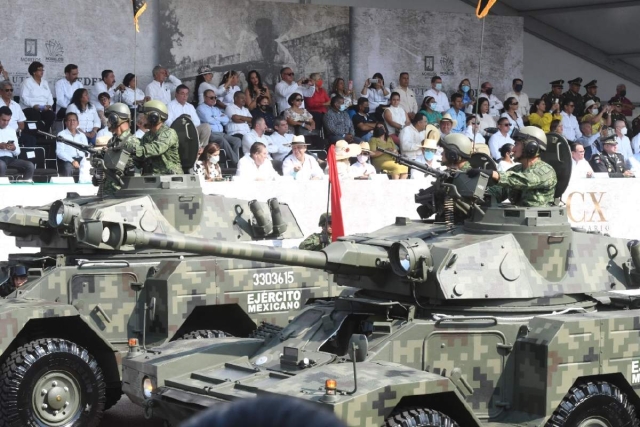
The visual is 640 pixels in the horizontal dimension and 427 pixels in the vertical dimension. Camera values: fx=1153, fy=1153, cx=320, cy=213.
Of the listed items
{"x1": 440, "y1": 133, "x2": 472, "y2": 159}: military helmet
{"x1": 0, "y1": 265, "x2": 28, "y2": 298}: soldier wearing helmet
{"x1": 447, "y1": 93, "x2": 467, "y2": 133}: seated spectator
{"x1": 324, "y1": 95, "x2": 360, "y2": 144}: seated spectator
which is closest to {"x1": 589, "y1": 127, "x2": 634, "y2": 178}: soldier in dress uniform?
{"x1": 447, "y1": 93, "x2": 467, "y2": 133}: seated spectator

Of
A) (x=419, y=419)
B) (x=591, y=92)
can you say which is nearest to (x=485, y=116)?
(x=591, y=92)

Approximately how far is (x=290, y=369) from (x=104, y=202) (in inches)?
191

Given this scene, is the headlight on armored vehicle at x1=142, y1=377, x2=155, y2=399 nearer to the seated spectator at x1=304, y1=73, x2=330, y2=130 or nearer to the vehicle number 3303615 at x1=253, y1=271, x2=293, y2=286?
the vehicle number 3303615 at x1=253, y1=271, x2=293, y2=286

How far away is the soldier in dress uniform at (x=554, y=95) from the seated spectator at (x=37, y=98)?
1165 centimetres

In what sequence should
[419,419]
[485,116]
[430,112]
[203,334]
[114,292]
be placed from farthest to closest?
[485,116], [430,112], [114,292], [203,334], [419,419]

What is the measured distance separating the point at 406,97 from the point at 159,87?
594 cm

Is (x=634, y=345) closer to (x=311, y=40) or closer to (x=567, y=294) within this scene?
(x=567, y=294)

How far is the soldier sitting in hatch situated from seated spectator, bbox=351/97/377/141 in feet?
43.0

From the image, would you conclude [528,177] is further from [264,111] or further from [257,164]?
[264,111]

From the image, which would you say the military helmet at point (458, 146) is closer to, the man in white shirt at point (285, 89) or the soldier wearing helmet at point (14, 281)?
the soldier wearing helmet at point (14, 281)

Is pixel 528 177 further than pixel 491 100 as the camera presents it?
No

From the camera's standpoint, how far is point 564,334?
9078 millimetres

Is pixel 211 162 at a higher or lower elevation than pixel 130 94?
lower

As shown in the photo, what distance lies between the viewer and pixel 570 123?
2667 cm
